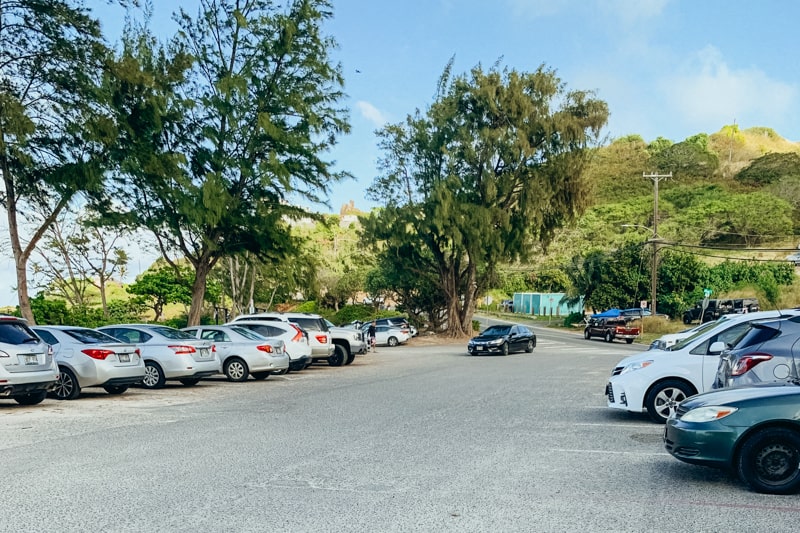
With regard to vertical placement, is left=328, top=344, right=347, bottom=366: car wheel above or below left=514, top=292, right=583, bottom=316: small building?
below

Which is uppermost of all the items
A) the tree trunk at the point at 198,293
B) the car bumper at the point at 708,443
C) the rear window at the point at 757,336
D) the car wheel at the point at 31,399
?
the tree trunk at the point at 198,293

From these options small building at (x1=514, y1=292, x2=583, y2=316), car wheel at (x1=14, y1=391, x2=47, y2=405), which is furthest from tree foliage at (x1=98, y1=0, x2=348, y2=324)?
small building at (x1=514, y1=292, x2=583, y2=316)

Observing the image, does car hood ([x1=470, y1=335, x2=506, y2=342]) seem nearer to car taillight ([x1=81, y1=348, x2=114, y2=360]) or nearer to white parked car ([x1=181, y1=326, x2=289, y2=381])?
white parked car ([x1=181, y1=326, x2=289, y2=381])

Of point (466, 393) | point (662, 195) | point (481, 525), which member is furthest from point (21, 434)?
point (662, 195)

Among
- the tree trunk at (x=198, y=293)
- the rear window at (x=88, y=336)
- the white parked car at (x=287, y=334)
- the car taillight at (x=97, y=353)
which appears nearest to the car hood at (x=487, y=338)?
the tree trunk at (x=198, y=293)

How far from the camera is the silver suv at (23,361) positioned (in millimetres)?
13117

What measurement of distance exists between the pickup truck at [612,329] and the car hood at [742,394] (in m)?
39.1

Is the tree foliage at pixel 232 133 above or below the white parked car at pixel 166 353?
above

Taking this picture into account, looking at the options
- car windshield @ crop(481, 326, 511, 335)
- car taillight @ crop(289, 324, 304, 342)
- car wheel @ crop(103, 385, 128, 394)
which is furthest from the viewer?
car windshield @ crop(481, 326, 511, 335)

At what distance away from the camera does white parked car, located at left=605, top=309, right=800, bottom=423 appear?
1162 cm

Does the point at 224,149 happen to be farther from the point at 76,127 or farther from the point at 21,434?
the point at 21,434

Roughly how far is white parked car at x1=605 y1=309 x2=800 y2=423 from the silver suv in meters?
9.76

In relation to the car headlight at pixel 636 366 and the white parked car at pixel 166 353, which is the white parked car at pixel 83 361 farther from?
the car headlight at pixel 636 366

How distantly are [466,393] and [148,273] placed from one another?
45.9 metres
